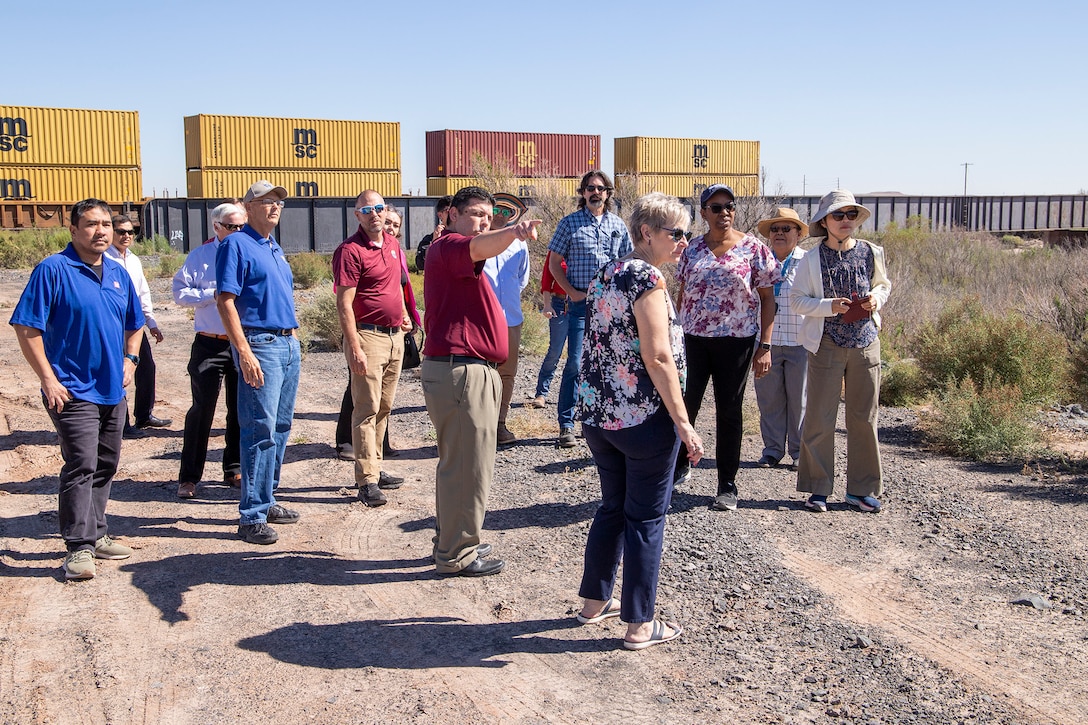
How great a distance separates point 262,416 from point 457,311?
1.44 m

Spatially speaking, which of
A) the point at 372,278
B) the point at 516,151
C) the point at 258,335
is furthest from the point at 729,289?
the point at 516,151

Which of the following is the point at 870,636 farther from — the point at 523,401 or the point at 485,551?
the point at 523,401

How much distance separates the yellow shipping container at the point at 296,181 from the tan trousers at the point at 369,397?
1070 inches

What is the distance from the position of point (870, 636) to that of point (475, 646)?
1651 millimetres

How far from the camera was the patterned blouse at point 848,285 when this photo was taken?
5688 mm

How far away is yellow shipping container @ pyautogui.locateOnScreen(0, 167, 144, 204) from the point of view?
97.8 ft

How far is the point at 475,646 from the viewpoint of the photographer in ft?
13.3

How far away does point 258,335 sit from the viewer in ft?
17.1

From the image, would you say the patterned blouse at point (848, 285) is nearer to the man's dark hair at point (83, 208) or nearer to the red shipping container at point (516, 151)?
the man's dark hair at point (83, 208)

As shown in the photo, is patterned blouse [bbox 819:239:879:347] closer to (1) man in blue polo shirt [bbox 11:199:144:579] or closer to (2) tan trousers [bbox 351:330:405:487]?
(2) tan trousers [bbox 351:330:405:487]

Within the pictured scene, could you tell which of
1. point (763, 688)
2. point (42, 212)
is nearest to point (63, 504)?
point (763, 688)

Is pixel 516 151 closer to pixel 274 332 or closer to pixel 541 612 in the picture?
pixel 274 332

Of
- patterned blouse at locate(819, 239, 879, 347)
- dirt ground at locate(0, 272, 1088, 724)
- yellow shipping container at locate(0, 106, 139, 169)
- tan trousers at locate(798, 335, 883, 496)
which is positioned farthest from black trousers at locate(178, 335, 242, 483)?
yellow shipping container at locate(0, 106, 139, 169)

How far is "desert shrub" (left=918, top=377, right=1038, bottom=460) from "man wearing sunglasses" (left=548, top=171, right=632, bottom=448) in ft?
9.41
